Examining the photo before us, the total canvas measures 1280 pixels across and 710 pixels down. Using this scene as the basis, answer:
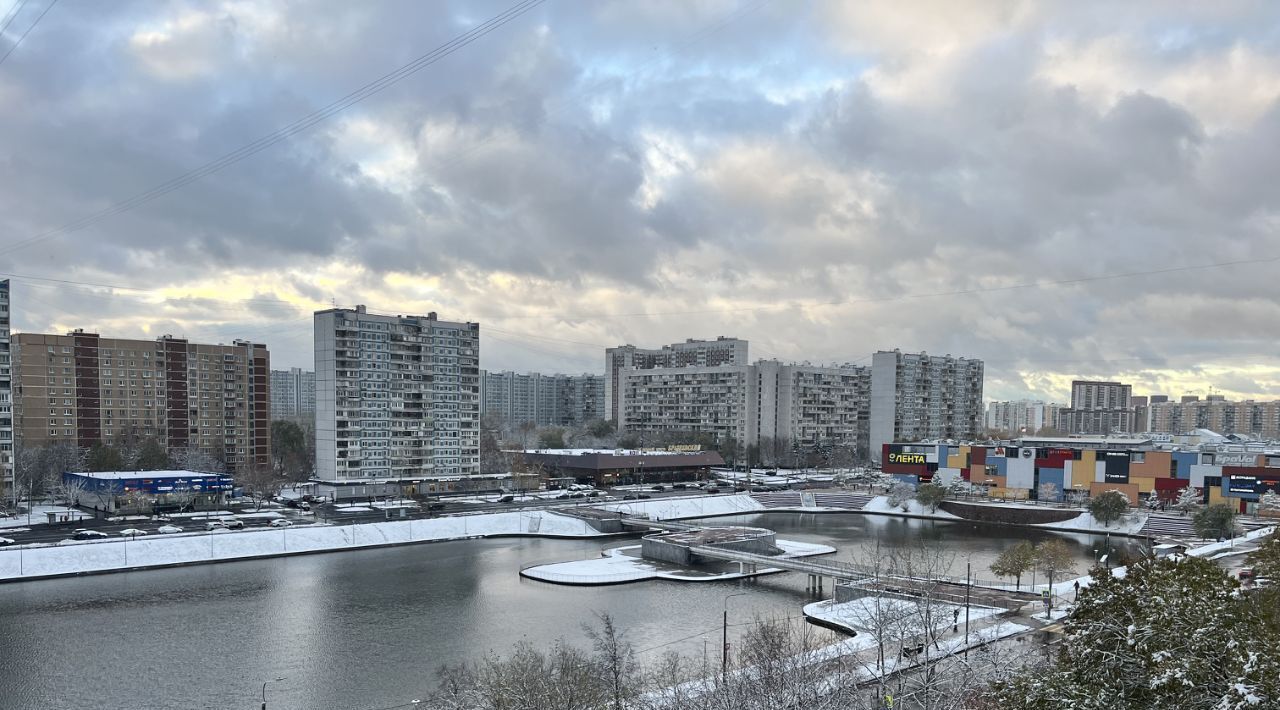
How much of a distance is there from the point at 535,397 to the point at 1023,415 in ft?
317

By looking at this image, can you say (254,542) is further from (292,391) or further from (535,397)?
(292,391)

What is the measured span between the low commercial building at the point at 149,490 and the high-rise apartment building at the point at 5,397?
99.1 inches

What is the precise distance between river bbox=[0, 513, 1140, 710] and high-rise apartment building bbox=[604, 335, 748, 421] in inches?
2105

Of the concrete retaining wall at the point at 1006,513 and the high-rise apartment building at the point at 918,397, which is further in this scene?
the high-rise apartment building at the point at 918,397

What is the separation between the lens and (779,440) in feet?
217

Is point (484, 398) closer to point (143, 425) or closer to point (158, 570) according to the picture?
point (143, 425)

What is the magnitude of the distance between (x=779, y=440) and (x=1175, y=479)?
3062 centimetres

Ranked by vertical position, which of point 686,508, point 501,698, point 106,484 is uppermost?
point 501,698

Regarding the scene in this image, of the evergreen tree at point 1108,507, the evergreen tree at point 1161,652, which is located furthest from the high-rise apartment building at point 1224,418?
the evergreen tree at point 1161,652

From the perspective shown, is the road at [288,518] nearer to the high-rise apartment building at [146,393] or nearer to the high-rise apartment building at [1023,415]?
the high-rise apartment building at [146,393]

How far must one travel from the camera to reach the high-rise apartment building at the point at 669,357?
8288 cm

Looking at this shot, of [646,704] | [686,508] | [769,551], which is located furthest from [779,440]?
[646,704]

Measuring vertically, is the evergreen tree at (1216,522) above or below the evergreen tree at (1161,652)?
below

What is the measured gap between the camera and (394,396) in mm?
43500
